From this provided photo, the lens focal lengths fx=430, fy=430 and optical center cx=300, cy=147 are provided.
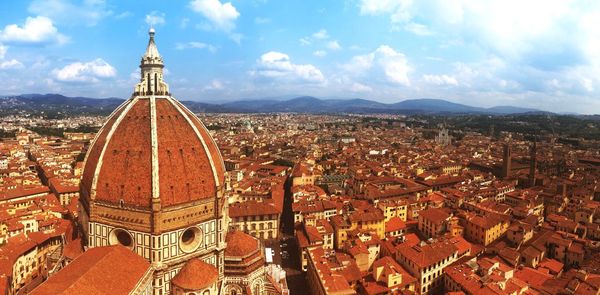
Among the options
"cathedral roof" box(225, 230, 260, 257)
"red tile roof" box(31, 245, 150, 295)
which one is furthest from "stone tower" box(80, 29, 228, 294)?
"cathedral roof" box(225, 230, 260, 257)

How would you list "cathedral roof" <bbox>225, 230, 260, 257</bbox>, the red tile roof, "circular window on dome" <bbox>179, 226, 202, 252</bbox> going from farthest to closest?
1. "cathedral roof" <bbox>225, 230, 260, 257</bbox>
2. "circular window on dome" <bbox>179, 226, 202, 252</bbox>
3. the red tile roof

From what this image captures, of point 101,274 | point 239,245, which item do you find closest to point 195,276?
point 239,245

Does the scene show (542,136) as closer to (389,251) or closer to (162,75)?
(389,251)

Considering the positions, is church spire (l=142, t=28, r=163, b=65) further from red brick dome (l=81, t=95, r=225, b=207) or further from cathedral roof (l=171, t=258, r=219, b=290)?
cathedral roof (l=171, t=258, r=219, b=290)

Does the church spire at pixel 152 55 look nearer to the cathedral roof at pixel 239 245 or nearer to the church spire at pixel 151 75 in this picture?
the church spire at pixel 151 75

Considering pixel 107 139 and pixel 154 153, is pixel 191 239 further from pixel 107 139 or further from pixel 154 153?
pixel 107 139

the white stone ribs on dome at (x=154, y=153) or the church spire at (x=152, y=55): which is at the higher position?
the church spire at (x=152, y=55)

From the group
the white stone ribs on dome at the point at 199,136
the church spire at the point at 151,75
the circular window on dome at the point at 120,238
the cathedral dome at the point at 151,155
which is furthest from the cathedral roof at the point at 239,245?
the church spire at the point at 151,75

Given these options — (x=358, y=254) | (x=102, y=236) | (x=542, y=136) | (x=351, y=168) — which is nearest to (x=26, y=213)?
(x=102, y=236)
